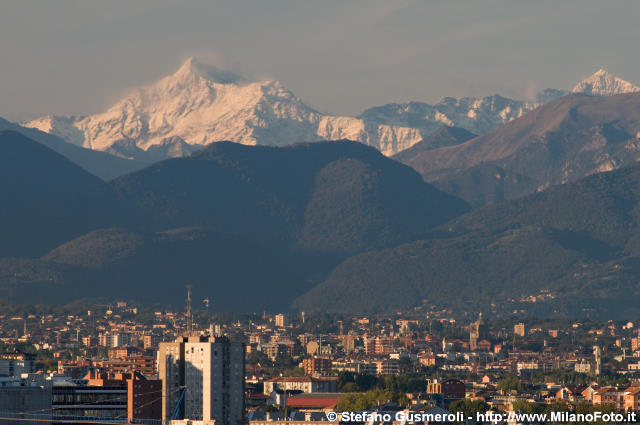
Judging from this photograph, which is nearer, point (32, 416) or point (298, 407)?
point (32, 416)

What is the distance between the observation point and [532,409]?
187125mm

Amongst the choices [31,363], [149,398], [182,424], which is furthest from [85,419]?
[31,363]

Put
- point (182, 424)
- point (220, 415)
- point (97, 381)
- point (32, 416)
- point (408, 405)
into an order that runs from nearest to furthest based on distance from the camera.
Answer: point (32, 416) < point (182, 424) < point (220, 415) < point (97, 381) < point (408, 405)

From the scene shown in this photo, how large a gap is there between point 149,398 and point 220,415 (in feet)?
17.1

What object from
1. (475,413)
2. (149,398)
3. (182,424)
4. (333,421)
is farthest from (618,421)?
(182,424)

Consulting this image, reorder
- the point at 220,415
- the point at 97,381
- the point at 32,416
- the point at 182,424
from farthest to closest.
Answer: the point at 97,381
the point at 220,415
the point at 182,424
the point at 32,416

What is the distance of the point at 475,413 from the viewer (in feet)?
581

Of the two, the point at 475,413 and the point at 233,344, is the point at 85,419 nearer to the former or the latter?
the point at 233,344

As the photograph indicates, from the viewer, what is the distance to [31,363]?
7023 inches

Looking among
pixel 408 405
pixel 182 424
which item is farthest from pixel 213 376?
pixel 408 405

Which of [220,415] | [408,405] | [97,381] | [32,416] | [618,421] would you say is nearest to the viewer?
[32,416]

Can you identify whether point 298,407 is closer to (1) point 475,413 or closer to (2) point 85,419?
(1) point 475,413

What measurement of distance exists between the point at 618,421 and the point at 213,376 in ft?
123

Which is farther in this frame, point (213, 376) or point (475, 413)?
point (475, 413)
